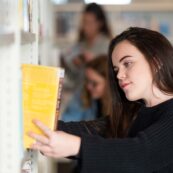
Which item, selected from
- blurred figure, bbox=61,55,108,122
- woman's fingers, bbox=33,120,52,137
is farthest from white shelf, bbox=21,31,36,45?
blurred figure, bbox=61,55,108,122

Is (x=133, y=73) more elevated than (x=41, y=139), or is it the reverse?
(x=133, y=73)

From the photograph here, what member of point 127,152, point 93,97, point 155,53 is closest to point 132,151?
point 127,152

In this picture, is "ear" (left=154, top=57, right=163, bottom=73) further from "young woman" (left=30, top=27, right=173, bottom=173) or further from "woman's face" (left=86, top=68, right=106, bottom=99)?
"woman's face" (left=86, top=68, right=106, bottom=99)

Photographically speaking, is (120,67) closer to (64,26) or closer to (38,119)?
(38,119)

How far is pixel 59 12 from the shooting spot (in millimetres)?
4082

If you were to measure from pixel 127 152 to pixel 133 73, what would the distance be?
31cm

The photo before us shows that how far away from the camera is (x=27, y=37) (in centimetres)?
135

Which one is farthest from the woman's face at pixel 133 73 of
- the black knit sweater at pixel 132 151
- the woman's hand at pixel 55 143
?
the woman's hand at pixel 55 143

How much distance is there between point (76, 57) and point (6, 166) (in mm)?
2373

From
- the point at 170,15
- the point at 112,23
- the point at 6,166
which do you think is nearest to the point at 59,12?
the point at 112,23

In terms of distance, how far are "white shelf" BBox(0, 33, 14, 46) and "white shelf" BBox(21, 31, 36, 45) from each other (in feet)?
0.33

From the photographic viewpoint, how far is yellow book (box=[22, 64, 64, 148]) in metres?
1.18

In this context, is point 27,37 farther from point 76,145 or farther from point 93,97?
point 93,97

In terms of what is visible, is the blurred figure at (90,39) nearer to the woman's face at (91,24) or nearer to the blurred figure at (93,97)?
the woman's face at (91,24)
